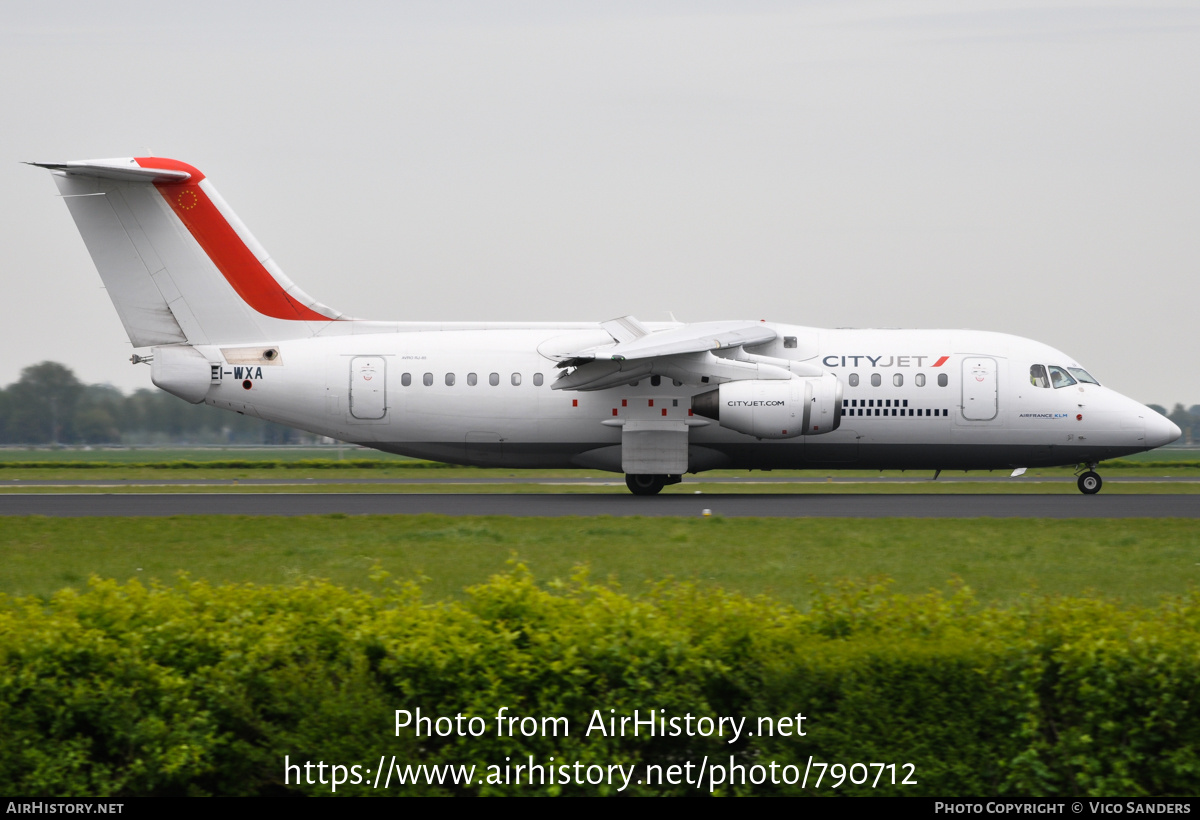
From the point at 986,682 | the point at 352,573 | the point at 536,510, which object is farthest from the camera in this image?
the point at 536,510

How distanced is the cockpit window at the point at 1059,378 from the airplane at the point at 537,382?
4 cm

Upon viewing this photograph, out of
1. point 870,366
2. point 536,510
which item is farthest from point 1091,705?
point 870,366

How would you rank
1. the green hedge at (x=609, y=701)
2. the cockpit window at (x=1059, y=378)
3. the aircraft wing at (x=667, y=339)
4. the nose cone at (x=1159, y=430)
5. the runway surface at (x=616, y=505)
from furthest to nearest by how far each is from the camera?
the cockpit window at (x=1059, y=378), the nose cone at (x=1159, y=430), the aircraft wing at (x=667, y=339), the runway surface at (x=616, y=505), the green hedge at (x=609, y=701)

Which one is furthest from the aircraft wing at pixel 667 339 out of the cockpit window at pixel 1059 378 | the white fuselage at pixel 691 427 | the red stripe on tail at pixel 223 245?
the red stripe on tail at pixel 223 245

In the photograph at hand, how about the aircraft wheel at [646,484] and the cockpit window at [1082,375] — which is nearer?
the aircraft wheel at [646,484]

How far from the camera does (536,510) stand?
24453 millimetres

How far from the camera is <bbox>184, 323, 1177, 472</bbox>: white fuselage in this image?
28.5 meters

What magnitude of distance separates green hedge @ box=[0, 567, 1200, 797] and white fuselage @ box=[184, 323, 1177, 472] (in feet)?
70.9

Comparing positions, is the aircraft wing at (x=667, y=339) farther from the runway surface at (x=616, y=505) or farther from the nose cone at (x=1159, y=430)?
the nose cone at (x=1159, y=430)

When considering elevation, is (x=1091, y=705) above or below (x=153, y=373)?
below

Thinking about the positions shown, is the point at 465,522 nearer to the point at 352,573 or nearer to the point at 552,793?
the point at 352,573

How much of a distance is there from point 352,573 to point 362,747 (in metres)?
8.42

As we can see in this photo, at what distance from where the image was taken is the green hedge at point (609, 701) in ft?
21.0

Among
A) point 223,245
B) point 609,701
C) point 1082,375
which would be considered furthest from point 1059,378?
point 609,701
